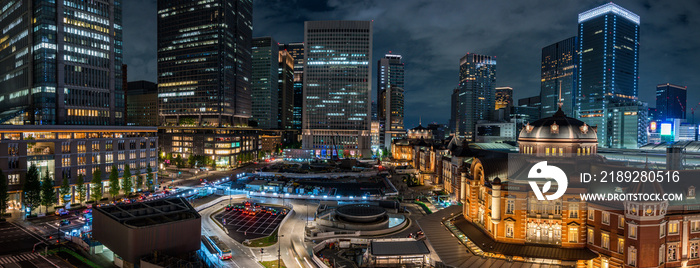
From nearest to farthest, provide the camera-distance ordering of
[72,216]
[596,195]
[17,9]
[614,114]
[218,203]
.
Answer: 1. [596,195]
2. [72,216]
3. [218,203]
4. [17,9]
5. [614,114]

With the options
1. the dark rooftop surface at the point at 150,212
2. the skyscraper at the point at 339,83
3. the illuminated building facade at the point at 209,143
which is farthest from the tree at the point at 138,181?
the skyscraper at the point at 339,83

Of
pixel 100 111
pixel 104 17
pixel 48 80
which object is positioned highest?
pixel 104 17

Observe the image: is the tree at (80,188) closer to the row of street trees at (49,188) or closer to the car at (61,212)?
the row of street trees at (49,188)

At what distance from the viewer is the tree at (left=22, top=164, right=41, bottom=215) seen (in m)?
67.6

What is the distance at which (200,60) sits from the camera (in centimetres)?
16225

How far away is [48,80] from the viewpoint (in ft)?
301

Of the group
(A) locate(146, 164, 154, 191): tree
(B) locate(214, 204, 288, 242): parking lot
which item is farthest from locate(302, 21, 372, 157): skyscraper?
(B) locate(214, 204, 288, 242): parking lot

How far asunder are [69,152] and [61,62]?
29.0 meters

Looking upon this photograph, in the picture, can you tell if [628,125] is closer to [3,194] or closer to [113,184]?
[113,184]

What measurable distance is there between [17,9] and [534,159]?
134544 mm

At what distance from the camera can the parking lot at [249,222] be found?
202 ft

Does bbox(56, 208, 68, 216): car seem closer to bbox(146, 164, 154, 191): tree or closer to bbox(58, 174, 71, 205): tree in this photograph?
bbox(58, 174, 71, 205): tree

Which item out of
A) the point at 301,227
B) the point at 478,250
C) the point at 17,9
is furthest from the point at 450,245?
the point at 17,9

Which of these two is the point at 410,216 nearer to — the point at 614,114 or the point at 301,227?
the point at 301,227
